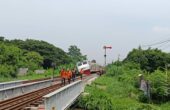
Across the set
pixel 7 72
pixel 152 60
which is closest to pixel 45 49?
pixel 152 60

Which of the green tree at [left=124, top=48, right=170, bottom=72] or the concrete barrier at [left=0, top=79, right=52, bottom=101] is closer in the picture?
the concrete barrier at [left=0, top=79, right=52, bottom=101]

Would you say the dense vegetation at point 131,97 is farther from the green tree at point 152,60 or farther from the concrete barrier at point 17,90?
Result: the green tree at point 152,60

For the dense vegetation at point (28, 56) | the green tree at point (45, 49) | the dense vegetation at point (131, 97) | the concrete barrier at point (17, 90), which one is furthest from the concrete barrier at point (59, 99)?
the green tree at point (45, 49)

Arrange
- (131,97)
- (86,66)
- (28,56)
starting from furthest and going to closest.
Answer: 1. (28,56)
2. (86,66)
3. (131,97)

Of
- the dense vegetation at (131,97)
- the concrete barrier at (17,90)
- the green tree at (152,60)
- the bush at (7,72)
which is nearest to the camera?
the concrete barrier at (17,90)

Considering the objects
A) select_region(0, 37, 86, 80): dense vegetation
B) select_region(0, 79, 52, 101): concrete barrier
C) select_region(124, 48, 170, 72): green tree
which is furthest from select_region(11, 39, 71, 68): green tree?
select_region(0, 79, 52, 101): concrete barrier

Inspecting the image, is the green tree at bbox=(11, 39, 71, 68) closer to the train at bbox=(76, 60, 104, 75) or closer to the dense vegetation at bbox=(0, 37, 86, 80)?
the dense vegetation at bbox=(0, 37, 86, 80)

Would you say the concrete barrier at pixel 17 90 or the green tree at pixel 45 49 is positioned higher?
the green tree at pixel 45 49

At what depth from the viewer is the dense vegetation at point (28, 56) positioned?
68450 millimetres

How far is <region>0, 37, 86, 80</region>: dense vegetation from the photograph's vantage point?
68.4m

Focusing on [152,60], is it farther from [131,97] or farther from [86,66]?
[131,97]

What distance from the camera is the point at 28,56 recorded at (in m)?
92.4

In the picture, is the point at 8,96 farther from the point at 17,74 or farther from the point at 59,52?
the point at 59,52

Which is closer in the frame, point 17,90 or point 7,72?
point 17,90
